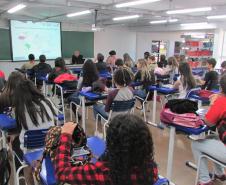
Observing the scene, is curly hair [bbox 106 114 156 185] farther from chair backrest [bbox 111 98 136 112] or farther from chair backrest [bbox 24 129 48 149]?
chair backrest [bbox 111 98 136 112]

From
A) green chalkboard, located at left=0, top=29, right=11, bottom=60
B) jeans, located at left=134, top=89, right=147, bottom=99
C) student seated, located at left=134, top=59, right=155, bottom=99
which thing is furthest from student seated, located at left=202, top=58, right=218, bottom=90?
green chalkboard, located at left=0, top=29, right=11, bottom=60

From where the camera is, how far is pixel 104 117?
135 inches

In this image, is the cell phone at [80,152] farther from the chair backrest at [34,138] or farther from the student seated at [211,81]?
the student seated at [211,81]

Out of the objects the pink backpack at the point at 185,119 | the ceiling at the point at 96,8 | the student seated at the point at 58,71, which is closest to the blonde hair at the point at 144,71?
the student seated at the point at 58,71

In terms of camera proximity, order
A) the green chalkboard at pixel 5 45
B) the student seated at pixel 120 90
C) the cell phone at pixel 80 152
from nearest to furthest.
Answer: the cell phone at pixel 80 152 < the student seated at pixel 120 90 < the green chalkboard at pixel 5 45

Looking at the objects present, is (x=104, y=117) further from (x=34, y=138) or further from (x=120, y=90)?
(x=34, y=138)

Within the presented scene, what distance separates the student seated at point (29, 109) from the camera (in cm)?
194

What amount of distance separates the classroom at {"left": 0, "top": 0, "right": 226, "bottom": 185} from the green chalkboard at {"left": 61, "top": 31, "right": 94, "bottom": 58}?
5.07 ft

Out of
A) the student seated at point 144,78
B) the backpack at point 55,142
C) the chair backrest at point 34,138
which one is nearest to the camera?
the backpack at point 55,142

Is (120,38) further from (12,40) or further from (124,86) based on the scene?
(124,86)

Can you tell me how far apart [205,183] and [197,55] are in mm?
11111

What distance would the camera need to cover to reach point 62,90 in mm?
4383

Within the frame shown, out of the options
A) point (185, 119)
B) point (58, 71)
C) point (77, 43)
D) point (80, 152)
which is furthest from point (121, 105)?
point (77, 43)

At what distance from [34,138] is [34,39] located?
771 cm
